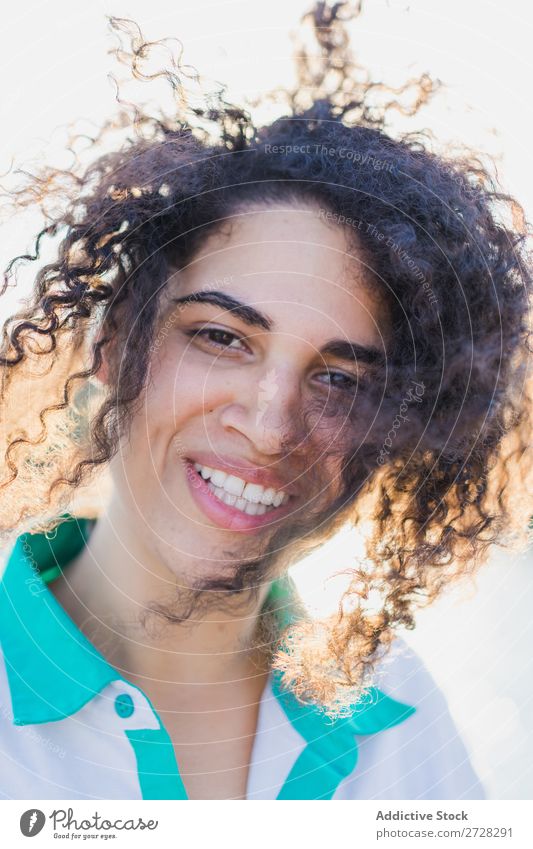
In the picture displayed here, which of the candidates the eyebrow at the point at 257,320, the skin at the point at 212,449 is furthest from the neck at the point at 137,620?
the eyebrow at the point at 257,320

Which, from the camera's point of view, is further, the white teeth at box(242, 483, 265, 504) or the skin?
the white teeth at box(242, 483, 265, 504)

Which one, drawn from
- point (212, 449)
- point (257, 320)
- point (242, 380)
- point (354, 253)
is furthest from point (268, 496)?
point (354, 253)

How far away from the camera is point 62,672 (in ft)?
4.48

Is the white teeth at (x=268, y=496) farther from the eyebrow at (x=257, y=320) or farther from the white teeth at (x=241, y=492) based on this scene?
the eyebrow at (x=257, y=320)

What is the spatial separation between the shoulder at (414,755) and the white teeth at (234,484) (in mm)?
509

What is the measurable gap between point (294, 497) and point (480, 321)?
1.60 feet

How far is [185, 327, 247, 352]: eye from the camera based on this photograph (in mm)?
1374

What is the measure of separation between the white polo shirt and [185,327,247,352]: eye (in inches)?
17.6

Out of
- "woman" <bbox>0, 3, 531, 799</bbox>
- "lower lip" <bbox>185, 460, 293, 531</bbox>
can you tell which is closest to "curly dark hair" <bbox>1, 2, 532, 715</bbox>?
"woman" <bbox>0, 3, 531, 799</bbox>

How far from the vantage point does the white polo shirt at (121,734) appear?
1339 millimetres

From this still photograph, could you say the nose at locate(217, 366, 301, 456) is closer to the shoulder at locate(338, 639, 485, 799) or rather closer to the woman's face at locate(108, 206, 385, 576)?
the woman's face at locate(108, 206, 385, 576)

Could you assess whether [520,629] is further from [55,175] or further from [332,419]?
[55,175]

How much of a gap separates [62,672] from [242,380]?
0.58m
